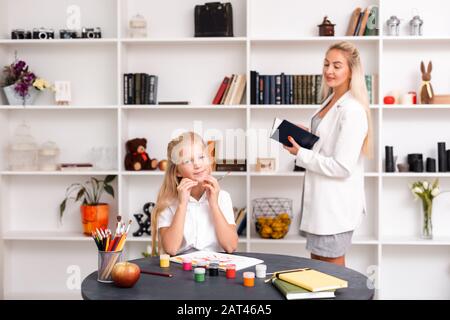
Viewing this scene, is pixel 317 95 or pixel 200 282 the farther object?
pixel 317 95

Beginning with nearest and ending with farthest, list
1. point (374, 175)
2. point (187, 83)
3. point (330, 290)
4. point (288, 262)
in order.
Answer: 1. point (330, 290)
2. point (288, 262)
3. point (374, 175)
4. point (187, 83)

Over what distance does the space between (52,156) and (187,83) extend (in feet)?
3.41

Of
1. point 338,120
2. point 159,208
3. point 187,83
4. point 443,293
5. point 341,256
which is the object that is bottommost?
point 443,293

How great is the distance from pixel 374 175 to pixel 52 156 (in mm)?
2132

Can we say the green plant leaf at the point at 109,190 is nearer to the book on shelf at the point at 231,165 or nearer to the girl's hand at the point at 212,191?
the book on shelf at the point at 231,165

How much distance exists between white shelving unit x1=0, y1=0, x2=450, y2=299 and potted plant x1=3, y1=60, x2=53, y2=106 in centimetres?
8

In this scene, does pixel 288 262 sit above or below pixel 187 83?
below

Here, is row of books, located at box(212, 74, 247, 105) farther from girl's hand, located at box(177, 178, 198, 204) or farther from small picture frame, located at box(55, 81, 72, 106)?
girl's hand, located at box(177, 178, 198, 204)

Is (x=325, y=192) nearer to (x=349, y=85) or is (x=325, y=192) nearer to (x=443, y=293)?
(x=349, y=85)

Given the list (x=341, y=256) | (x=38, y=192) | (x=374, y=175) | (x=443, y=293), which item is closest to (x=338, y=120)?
(x=341, y=256)

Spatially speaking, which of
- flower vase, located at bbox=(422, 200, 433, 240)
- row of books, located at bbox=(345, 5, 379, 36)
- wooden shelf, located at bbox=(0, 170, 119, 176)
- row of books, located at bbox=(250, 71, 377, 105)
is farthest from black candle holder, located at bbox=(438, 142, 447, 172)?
wooden shelf, located at bbox=(0, 170, 119, 176)

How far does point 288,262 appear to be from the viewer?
2279 millimetres

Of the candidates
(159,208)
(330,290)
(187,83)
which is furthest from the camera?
(187,83)

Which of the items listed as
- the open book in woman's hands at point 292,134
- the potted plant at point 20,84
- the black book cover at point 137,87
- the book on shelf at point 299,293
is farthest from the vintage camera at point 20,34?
the book on shelf at point 299,293
